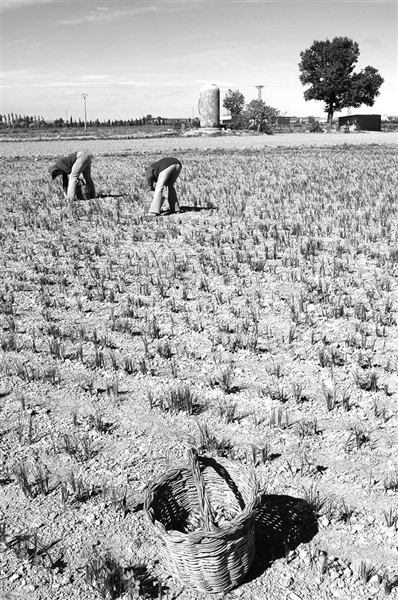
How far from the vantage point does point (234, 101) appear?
99.9 meters

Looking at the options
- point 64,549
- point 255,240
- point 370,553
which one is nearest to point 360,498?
point 370,553

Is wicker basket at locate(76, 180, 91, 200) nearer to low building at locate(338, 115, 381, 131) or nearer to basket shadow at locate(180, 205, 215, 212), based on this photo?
basket shadow at locate(180, 205, 215, 212)

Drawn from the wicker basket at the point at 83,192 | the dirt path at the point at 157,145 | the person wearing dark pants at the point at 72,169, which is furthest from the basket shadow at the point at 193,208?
the dirt path at the point at 157,145

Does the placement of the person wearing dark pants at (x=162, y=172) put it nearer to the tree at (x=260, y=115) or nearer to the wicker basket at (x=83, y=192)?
the wicker basket at (x=83, y=192)

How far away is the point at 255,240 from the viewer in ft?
37.6

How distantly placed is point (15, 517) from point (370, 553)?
7.39ft

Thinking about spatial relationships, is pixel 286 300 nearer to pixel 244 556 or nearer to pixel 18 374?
pixel 18 374

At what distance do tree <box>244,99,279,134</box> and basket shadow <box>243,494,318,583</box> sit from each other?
6437 centimetres

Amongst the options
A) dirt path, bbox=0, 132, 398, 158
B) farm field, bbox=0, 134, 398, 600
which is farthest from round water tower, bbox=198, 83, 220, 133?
farm field, bbox=0, 134, 398, 600

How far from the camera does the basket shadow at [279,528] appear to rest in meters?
3.67

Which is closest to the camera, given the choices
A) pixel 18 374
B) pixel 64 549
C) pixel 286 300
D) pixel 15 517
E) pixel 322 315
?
pixel 64 549

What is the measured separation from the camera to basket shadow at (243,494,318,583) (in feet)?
12.0

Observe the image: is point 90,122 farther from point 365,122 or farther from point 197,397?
point 197,397

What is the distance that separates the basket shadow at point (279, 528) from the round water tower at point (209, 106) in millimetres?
62240
